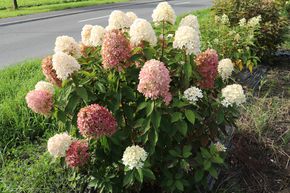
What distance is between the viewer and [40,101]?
8.97 feet

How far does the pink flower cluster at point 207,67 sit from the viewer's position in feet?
9.42

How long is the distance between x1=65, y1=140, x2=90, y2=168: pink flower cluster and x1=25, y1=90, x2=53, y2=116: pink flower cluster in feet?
0.94

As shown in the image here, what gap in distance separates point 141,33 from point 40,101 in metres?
0.77

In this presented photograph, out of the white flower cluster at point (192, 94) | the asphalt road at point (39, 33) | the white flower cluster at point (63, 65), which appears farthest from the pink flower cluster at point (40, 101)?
the asphalt road at point (39, 33)

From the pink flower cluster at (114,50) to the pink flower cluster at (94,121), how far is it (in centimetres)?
29

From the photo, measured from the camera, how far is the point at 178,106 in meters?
2.71

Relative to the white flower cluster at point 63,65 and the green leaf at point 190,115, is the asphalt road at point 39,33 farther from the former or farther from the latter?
the green leaf at point 190,115

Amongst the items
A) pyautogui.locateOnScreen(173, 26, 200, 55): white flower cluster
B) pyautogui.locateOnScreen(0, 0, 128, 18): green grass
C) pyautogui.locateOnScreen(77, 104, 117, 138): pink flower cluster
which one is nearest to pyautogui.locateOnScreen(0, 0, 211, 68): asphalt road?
pyautogui.locateOnScreen(0, 0, 128, 18): green grass

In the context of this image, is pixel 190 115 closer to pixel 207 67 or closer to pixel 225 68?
pixel 207 67

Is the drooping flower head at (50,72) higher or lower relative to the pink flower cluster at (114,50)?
lower

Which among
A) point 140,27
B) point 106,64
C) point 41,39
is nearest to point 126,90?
point 106,64

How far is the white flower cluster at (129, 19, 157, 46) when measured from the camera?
108 inches

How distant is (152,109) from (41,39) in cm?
872

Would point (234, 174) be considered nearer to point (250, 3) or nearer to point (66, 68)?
point (66, 68)
